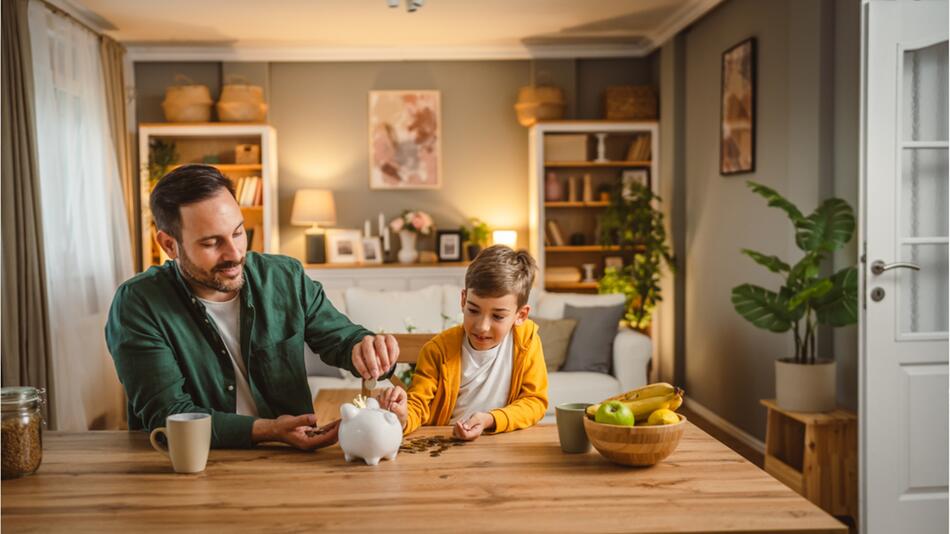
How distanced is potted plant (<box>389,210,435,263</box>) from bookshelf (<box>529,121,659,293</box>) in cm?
84

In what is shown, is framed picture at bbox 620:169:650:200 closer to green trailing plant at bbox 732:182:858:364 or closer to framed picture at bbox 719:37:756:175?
framed picture at bbox 719:37:756:175

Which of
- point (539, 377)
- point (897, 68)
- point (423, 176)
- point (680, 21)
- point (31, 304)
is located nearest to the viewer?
point (539, 377)

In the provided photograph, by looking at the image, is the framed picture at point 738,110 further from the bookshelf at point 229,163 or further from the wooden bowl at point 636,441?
the wooden bowl at point 636,441

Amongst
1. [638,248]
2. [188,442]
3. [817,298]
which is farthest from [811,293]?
[638,248]

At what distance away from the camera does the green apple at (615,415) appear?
58.9 inches

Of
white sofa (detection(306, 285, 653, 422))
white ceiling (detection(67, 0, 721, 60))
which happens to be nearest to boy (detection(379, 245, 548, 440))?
white sofa (detection(306, 285, 653, 422))

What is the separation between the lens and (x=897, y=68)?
2.94 meters

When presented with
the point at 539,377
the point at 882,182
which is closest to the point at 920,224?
the point at 882,182

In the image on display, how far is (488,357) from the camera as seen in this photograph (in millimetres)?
2074

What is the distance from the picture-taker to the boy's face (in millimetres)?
1954

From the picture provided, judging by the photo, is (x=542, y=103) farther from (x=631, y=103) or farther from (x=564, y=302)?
(x=564, y=302)

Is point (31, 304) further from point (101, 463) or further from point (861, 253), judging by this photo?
point (861, 253)

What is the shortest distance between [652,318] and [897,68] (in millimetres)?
3593

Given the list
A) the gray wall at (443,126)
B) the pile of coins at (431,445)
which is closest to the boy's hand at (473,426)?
the pile of coins at (431,445)
